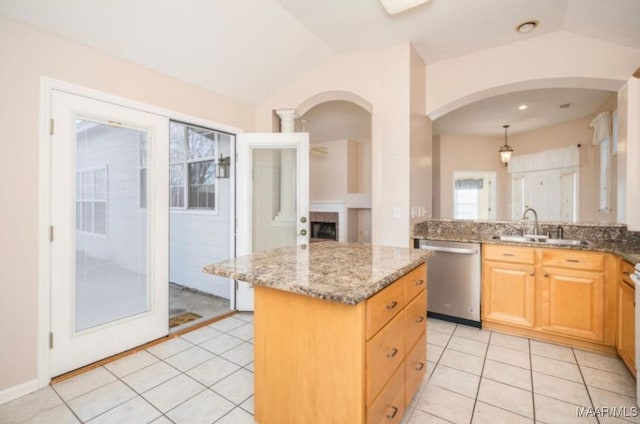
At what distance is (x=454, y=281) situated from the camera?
298 cm

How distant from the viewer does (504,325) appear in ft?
9.12

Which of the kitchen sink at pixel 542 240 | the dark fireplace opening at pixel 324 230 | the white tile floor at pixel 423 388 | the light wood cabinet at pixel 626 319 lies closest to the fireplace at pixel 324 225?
the dark fireplace opening at pixel 324 230

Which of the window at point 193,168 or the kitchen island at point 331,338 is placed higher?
the window at point 193,168

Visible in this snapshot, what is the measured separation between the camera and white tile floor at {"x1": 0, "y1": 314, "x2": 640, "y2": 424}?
171cm

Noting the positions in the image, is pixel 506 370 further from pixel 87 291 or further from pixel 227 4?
pixel 227 4

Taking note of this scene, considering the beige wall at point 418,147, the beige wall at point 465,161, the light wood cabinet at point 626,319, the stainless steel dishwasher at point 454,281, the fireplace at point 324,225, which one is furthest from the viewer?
the beige wall at point 465,161

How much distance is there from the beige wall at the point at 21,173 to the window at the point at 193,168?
1.92 meters

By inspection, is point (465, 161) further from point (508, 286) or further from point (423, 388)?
point (423, 388)

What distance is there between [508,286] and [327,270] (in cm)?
217

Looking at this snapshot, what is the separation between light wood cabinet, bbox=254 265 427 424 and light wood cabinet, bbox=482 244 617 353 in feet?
5.39

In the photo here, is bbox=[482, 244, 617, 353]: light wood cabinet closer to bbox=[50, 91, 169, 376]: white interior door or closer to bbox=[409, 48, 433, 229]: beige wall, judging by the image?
bbox=[409, 48, 433, 229]: beige wall

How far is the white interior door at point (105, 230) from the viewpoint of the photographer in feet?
6.88

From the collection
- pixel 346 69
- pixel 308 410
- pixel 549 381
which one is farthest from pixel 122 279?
pixel 549 381

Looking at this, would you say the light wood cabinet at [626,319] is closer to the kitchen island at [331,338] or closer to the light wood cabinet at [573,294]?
the light wood cabinet at [573,294]
